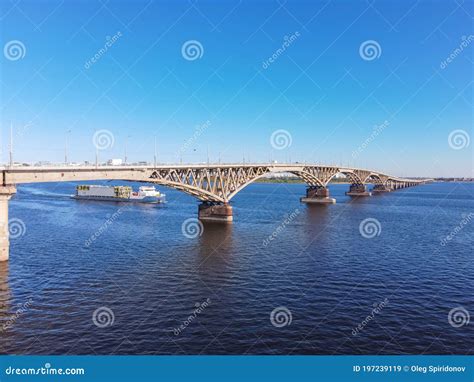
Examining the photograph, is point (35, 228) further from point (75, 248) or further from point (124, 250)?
point (124, 250)

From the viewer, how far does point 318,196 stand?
130 meters

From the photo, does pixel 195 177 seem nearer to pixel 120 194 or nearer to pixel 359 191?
pixel 120 194

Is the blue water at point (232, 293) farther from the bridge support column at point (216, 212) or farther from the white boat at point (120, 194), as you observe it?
the white boat at point (120, 194)

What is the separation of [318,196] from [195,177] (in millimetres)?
66175

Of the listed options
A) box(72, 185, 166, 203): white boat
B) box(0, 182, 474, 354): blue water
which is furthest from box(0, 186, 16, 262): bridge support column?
→ box(72, 185, 166, 203): white boat

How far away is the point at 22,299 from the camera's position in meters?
29.0

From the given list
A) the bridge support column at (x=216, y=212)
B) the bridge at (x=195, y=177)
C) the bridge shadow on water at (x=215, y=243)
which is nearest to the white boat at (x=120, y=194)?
the bridge at (x=195, y=177)

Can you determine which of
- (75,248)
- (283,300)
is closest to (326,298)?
(283,300)

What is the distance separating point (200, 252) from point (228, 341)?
25.2 metres

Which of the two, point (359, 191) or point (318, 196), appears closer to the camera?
point (318, 196)

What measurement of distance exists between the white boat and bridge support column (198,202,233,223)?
42185 mm

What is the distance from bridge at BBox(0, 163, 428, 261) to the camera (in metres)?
39.5

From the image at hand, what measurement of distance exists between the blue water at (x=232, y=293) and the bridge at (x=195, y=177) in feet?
26.6

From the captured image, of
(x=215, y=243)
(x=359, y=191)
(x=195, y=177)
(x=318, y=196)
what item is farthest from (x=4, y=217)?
(x=359, y=191)
